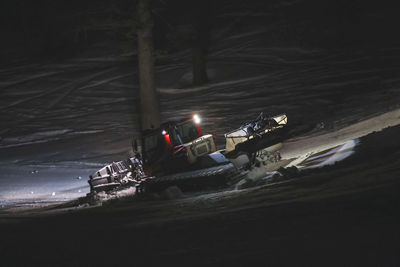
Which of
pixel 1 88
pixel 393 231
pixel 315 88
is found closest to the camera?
pixel 393 231

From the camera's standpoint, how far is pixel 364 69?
16.3 meters

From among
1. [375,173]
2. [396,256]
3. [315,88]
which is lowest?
[396,256]

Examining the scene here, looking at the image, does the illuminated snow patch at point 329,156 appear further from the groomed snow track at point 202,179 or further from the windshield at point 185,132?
the windshield at point 185,132

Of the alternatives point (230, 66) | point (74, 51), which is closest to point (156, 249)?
point (230, 66)

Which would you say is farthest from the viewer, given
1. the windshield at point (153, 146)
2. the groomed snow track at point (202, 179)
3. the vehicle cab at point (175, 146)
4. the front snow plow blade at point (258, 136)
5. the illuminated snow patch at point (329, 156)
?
the windshield at point (153, 146)

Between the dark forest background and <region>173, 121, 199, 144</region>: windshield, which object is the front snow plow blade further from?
the dark forest background

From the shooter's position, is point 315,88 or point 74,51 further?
point 74,51

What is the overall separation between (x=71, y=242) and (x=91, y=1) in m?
35.8

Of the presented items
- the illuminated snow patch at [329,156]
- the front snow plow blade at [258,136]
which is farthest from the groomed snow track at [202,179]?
the illuminated snow patch at [329,156]

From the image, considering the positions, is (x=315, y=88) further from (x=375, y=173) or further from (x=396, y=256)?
(x=396, y=256)

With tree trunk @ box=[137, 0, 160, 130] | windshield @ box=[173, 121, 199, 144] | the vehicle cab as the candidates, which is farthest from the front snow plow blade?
tree trunk @ box=[137, 0, 160, 130]

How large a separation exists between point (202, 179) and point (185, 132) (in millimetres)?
1933

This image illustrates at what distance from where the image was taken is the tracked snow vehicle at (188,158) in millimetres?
9023

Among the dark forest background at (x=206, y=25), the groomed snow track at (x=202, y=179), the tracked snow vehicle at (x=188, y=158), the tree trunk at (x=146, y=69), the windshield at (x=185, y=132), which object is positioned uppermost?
the dark forest background at (x=206, y=25)
